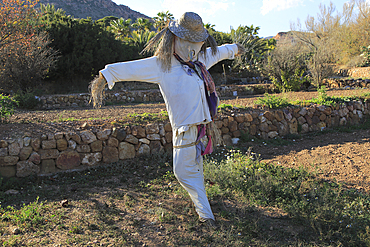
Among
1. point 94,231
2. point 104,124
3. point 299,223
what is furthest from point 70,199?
point 299,223

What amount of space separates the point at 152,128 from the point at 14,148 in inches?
93.2

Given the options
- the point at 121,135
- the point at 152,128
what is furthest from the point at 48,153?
the point at 152,128

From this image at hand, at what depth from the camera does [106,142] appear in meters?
5.02

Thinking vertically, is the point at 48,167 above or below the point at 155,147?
below

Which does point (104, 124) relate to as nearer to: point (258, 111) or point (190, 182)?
point (190, 182)

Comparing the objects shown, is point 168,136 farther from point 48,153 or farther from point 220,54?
point 220,54

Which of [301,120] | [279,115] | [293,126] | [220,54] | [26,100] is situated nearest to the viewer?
[220,54]

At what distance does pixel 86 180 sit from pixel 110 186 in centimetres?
52

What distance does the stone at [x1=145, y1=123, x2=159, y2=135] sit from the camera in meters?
5.36

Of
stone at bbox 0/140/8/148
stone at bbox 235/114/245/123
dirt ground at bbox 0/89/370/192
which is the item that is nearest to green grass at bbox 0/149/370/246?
dirt ground at bbox 0/89/370/192

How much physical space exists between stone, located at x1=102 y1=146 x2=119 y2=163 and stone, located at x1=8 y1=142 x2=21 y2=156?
4.46 ft

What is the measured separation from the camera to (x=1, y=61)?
957 centimetres

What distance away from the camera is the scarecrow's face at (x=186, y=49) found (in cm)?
265

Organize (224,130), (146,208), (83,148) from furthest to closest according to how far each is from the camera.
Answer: (224,130), (83,148), (146,208)
